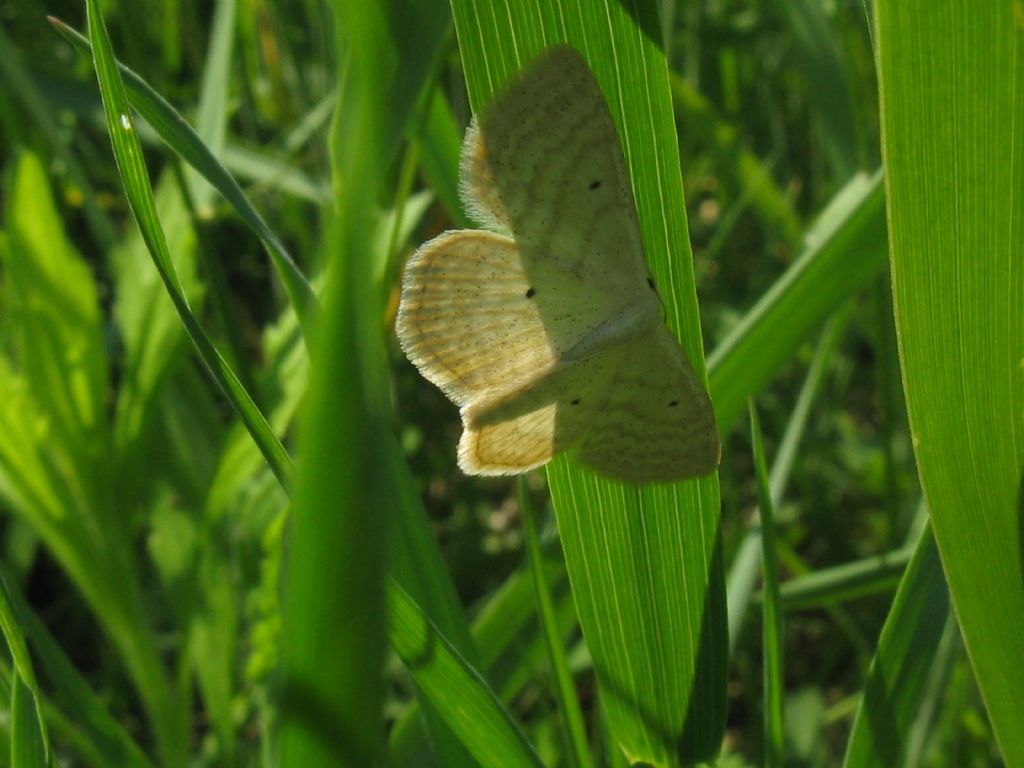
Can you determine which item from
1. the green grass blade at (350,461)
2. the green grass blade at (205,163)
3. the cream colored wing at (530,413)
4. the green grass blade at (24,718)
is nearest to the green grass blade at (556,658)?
the cream colored wing at (530,413)

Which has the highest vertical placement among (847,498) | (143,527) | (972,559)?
(972,559)

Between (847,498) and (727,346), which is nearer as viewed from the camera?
(727,346)

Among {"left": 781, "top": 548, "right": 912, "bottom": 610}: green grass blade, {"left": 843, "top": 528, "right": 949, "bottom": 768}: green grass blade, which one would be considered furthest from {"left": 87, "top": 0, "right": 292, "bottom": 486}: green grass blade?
{"left": 781, "top": 548, "right": 912, "bottom": 610}: green grass blade

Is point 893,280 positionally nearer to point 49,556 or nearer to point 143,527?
point 143,527

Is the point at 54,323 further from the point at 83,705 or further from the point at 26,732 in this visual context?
the point at 26,732

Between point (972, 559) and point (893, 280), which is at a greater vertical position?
point (893, 280)

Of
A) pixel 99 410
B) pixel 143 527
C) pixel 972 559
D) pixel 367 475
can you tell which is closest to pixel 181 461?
pixel 99 410
